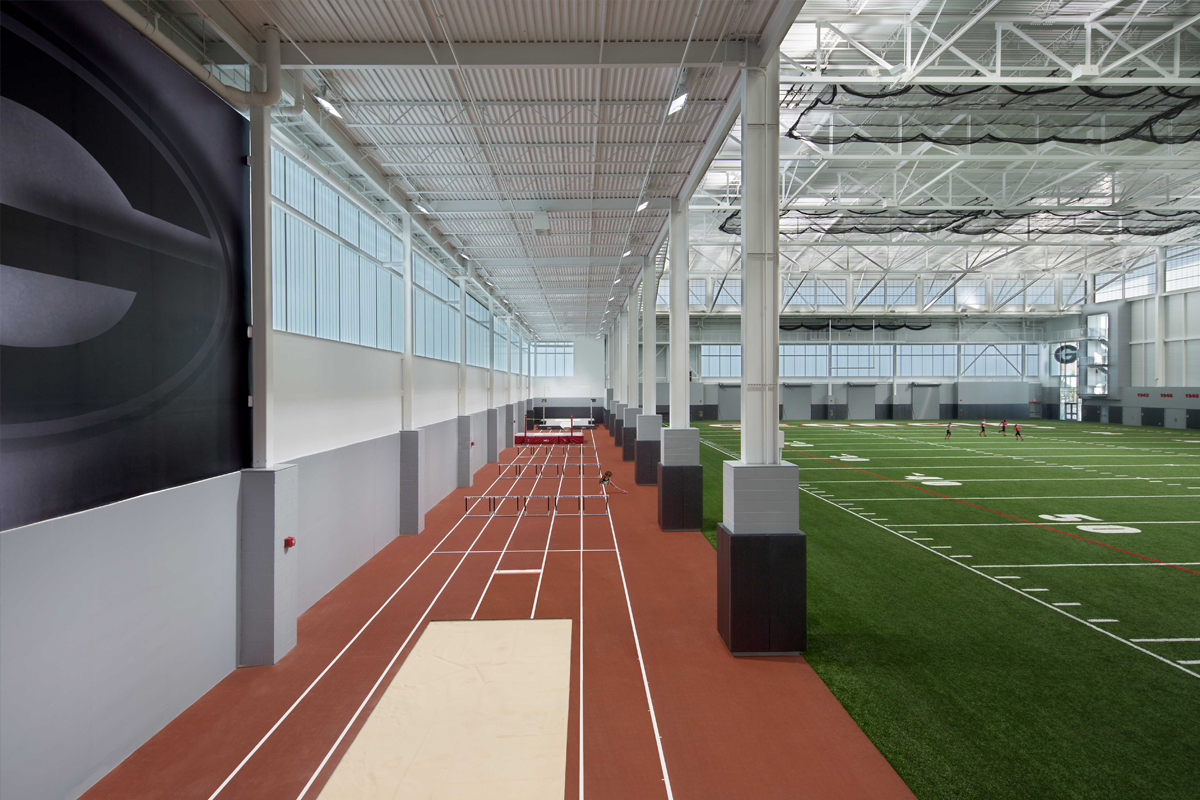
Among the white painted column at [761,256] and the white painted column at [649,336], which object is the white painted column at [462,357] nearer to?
the white painted column at [649,336]

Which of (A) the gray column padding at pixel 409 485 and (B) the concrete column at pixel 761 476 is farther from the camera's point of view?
(A) the gray column padding at pixel 409 485

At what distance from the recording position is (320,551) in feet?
33.9

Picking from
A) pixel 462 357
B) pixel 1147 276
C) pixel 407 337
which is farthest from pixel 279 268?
pixel 1147 276

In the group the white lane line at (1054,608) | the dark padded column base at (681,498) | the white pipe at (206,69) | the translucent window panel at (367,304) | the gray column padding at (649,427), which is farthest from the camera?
the gray column padding at (649,427)

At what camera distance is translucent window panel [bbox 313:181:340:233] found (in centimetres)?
1139

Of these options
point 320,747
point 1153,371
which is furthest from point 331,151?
point 1153,371

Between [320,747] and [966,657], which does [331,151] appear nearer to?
[320,747]

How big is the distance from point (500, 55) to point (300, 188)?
441 cm

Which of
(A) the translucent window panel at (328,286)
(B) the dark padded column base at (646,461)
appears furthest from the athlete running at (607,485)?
(A) the translucent window panel at (328,286)

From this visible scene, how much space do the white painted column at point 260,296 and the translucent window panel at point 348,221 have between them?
4154 millimetres

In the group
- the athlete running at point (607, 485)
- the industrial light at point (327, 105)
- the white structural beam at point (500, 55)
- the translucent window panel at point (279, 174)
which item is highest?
the white structural beam at point (500, 55)

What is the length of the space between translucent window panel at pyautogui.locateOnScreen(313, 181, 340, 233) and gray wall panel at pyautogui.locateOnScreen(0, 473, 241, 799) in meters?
5.92

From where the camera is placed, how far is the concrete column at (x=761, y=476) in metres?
8.05

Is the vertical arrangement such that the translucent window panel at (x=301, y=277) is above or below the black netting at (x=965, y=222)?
below
